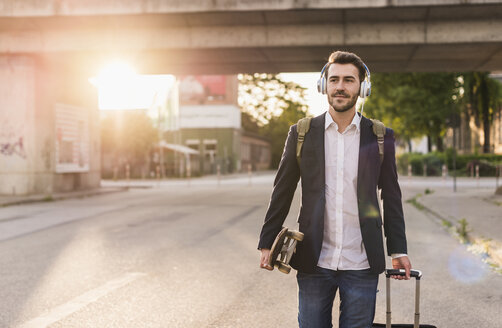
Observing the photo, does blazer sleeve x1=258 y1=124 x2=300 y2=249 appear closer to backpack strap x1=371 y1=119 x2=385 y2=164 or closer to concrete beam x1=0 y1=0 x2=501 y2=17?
backpack strap x1=371 y1=119 x2=385 y2=164

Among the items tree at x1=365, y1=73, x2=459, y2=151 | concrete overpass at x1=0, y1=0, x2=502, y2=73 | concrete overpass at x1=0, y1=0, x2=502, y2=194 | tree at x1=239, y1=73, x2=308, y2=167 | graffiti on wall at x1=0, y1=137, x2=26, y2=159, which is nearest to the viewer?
concrete overpass at x1=0, y1=0, x2=502, y2=73

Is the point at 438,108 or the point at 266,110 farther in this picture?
the point at 266,110

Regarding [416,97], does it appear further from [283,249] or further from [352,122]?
[283,249]

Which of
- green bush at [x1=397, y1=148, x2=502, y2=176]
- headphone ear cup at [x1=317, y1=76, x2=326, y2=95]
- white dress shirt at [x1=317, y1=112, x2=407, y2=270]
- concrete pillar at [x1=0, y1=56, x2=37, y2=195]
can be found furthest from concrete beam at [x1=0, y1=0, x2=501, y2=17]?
green bush at [x1=397, y1=148, x2=502, y2=176]

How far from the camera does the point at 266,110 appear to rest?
74688mm

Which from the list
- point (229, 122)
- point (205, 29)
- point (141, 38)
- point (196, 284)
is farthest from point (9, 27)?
point (229, 122)

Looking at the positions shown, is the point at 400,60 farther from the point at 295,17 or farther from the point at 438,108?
the point at 438,108

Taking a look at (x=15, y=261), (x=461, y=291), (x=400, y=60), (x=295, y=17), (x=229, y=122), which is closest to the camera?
(x=461, y=291)

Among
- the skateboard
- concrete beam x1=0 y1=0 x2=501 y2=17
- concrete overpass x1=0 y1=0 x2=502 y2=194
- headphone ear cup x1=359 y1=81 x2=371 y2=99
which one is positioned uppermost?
concrete beam x1=0 y1=0 x2=501 y2=17

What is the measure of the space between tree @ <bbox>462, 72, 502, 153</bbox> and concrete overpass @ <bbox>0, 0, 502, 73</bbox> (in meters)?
23.2

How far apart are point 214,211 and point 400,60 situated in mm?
9761

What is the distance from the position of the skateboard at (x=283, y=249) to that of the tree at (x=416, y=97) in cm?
3642

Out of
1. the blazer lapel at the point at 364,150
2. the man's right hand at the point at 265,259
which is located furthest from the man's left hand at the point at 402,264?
the man's right hand at the point at 265,259

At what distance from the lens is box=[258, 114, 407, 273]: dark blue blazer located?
107 inches
